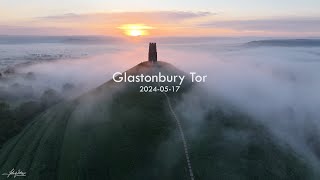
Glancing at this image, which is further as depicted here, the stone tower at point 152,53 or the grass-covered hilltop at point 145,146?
the stone tower at point 152,53

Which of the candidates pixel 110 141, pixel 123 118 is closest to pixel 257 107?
pixel 123 118

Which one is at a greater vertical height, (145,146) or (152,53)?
(152,53)

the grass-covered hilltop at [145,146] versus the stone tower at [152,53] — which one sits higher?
the stone tower at [152,53]

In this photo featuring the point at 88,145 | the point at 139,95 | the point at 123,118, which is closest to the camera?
the point at 88,145

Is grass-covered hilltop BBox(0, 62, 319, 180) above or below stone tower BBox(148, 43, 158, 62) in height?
below

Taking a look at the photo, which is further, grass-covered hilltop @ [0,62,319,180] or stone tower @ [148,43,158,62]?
stone tower @ [148,43,158,62]

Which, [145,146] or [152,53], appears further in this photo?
[152,53]

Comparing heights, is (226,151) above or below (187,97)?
below

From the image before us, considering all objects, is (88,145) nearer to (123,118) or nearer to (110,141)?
(110,141)
